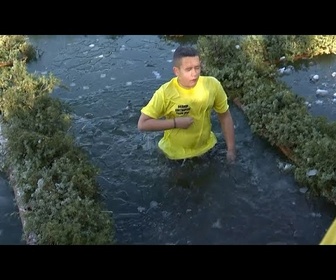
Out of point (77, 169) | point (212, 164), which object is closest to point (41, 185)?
point (77, 169)

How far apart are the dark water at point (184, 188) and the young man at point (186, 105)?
361 mm

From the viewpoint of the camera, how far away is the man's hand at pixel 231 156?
454 centimetres

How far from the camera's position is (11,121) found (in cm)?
516

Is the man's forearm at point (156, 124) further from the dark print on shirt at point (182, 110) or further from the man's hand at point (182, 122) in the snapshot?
the dark print on shirt at point (182, 110)

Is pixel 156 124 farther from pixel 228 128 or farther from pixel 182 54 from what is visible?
pixel 228 128

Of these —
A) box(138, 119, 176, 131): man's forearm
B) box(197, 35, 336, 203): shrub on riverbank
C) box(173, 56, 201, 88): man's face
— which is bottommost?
box(197, 35, 336, 203): shrub on riverbank

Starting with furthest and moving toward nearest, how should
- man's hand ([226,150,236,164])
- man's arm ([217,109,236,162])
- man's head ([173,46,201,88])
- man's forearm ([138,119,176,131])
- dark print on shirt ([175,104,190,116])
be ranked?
man's hand ([226,150,236,164]) → man's arm ([217,109,236,162]) → dark print on shirt ([175,104,190,116]) → man's forearm ([138,119,176,131]) → man's head ([173,46,201,88])

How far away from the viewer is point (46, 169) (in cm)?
445

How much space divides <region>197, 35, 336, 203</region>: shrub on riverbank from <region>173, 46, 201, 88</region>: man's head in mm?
1354

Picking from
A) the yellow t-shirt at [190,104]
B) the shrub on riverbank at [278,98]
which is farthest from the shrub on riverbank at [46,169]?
the shrub on riverbank at [278,98]

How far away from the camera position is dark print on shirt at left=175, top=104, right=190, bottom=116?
4125 mm

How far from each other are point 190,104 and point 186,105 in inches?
1.4

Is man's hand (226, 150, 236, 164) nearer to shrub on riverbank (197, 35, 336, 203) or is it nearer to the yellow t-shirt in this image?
the yellow t-shirt

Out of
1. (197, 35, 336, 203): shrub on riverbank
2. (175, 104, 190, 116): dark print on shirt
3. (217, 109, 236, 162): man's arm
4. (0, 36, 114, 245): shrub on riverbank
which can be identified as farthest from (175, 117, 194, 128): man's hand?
(197, 35, 336, 203): shrub on riverbank
